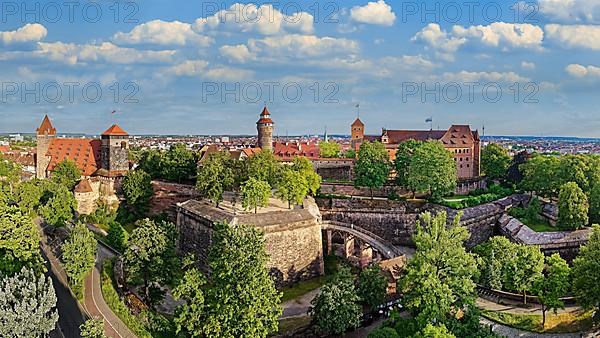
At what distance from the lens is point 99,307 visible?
26984 mm

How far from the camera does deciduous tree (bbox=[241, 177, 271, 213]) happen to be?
3544cm

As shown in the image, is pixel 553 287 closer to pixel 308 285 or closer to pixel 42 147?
pixel 308 285

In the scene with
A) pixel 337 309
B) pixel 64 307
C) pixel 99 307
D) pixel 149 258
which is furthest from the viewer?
pixel 149 258

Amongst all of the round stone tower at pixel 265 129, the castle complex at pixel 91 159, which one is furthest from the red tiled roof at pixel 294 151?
the castle complex at pixel 91 159

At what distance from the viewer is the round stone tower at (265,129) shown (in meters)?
61.1

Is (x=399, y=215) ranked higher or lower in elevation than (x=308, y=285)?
higher

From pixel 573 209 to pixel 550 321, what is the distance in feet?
37.8

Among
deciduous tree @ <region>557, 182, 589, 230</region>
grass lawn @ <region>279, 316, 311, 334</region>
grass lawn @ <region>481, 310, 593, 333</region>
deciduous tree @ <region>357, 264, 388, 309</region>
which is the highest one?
deciduous tree @ <region>557, 182, 589, 230</region>

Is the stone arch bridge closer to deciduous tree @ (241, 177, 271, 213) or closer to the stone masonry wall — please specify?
the stone masonry wall

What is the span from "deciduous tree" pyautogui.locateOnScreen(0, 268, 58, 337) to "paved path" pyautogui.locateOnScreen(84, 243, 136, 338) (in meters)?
4.17

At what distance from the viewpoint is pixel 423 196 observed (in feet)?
155

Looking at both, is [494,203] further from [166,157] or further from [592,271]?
[166,157]

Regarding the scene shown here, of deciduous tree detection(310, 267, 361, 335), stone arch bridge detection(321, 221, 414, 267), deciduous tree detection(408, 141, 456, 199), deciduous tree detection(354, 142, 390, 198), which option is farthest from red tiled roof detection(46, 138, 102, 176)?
deciduous tree detection(310, 267, 361, 335)

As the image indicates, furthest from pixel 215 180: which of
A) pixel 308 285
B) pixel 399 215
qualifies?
pixel 399 215
